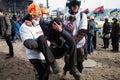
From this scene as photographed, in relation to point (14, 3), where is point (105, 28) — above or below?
below

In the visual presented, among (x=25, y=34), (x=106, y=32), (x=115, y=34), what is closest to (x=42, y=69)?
(x=25, y=34)

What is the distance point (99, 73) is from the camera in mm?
5832

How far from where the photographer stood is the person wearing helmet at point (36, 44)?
310cm

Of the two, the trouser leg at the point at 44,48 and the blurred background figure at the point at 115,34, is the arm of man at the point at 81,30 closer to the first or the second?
the trouser leg at the point at 44,48

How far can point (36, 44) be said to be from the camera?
310 centimetres

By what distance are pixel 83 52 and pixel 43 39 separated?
1.48 meters

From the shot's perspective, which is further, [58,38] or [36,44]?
[58,38]

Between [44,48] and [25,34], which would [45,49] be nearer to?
[44,48]

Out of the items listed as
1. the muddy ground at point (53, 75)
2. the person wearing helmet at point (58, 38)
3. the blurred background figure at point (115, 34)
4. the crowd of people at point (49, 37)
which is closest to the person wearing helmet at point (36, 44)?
the crowd of people at point (49, 37)

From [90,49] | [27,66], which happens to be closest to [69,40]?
[27,66]

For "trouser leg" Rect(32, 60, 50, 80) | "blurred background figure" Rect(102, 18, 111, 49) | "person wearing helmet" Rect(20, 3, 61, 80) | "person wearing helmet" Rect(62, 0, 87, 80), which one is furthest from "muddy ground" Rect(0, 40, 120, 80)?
"blurred background figure" Rect(102, 18, 111, 49)

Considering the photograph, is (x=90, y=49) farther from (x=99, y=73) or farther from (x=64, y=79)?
(x=64, y=79)

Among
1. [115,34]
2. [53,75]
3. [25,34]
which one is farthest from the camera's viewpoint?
[115,34]

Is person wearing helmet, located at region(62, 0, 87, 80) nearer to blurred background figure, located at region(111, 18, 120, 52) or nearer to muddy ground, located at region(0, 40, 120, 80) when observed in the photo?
muddy ground, located at region(0, 40, 120, 80)
